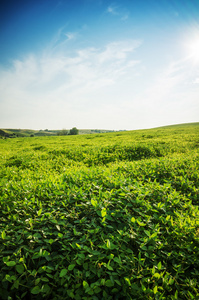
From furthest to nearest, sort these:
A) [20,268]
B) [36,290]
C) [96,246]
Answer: [96,246]
[20,268]
[36,290]

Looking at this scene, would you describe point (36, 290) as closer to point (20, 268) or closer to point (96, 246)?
point (20, 268)

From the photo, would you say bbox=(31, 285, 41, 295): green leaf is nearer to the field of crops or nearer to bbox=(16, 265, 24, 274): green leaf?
the field of crops

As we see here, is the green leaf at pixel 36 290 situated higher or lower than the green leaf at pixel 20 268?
lower

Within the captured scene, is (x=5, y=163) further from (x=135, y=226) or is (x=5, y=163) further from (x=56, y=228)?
(x=135, y=226)

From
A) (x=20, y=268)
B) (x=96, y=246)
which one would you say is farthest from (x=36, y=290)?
(x=96, y=246)

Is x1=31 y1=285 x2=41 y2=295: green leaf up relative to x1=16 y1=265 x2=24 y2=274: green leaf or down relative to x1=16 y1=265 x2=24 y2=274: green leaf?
down

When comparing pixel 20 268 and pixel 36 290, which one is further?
pixel 20 268

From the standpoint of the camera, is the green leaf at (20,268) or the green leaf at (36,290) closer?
the green leaf at (36,290)

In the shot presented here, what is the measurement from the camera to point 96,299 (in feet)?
7.47

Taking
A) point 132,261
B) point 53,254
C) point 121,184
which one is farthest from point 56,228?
point 121,184

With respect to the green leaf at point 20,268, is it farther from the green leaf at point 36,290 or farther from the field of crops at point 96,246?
the green leaf at point 36,290

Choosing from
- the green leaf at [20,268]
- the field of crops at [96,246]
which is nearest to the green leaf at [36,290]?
the field of crops at [96,246]

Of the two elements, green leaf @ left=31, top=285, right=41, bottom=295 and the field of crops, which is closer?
green leaf @ left=31, top=285, right=41, bottom=295

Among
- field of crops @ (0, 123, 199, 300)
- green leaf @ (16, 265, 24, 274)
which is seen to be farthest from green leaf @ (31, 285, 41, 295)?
green leaf @ (16, 265, 24, 274)
